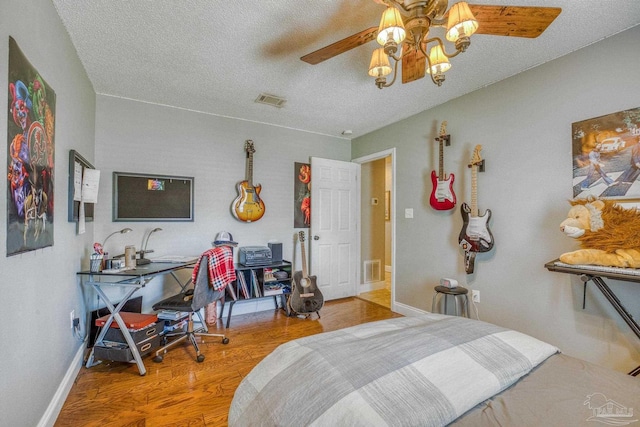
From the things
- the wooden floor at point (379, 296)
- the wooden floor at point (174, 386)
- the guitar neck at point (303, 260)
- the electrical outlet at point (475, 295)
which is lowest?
the wooden floor at point (174, 386)

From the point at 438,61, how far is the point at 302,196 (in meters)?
2.66

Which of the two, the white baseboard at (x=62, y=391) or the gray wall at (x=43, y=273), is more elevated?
the gray wall at (x=43, y=273)

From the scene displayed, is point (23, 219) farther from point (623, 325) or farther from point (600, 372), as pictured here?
point (623, 325)

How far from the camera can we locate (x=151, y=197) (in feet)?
10.4

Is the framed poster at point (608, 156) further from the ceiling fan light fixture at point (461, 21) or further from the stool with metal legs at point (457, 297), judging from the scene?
the ceiling fan light fixture at point (461, 21)

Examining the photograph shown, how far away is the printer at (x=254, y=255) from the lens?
3.38m

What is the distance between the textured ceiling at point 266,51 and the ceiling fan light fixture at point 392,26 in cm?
47

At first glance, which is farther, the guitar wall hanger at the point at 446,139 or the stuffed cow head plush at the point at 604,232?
the guitar wall hanger at the point at 446,139

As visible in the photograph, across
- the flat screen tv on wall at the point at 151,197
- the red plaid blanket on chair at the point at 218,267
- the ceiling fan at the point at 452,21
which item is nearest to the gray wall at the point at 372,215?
the red plaid blanket on chair at the point at 218,267

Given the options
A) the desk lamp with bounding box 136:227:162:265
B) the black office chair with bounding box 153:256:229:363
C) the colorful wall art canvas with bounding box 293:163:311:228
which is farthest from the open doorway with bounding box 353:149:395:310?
the desk lamp with bounding box 136:227:162:265

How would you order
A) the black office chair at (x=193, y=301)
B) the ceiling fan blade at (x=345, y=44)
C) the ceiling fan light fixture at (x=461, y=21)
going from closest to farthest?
the ceiling fan light fixture at (x=461, y=21) → the ceiling fan blade at (x=345, y=44) → the black office chair at (x=193, y=301)

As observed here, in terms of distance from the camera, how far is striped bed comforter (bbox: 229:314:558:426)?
0.81 metres

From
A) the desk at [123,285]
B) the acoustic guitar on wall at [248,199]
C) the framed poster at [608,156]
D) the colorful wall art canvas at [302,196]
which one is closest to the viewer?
the framed poster at [608,156]

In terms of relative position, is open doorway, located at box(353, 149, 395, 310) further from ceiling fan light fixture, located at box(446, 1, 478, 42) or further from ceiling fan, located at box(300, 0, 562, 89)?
ceiling fan light fixture, located at box(446, 1, 478, 42)
